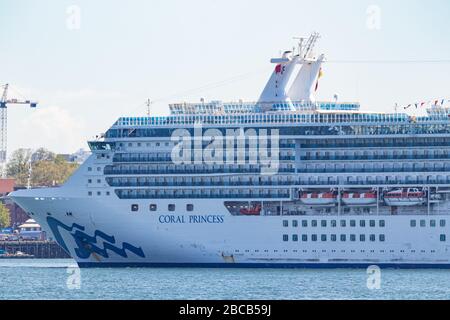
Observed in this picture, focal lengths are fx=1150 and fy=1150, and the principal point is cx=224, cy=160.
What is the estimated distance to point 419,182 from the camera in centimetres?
6141

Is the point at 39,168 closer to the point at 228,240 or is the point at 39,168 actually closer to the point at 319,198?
the point at 228,240

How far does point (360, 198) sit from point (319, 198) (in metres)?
2.19

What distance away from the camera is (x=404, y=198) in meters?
61.1

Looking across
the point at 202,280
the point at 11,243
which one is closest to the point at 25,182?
the point at 11,243

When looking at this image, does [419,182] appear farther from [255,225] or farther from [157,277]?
[157,277]

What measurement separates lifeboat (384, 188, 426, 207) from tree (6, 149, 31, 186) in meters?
92.9

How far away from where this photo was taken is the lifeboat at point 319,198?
2416 inches

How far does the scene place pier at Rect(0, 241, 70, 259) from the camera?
108 meters

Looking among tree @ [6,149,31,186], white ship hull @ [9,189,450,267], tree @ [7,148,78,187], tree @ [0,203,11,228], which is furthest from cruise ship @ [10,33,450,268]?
tree @ [6,149,31,186]

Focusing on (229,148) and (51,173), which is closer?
(229,148)

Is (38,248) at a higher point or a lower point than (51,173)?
lower

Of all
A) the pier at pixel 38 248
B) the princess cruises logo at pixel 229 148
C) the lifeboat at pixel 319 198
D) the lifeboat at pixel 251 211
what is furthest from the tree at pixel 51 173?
the lifeboat at pixel 319 198

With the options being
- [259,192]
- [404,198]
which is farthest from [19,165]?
[404,198]

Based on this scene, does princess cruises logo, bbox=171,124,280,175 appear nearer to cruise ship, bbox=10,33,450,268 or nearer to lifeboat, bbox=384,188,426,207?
cruise ship, bbox=10,33,450,268
